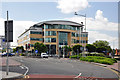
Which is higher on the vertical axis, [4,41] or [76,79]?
[4,41]

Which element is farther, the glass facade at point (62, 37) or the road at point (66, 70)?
the glass facade at point (62, 37)

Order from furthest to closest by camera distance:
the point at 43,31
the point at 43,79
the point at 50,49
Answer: the point at 43,31 → the point at 50,49 → the point at 43,79

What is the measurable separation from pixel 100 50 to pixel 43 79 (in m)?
95.4

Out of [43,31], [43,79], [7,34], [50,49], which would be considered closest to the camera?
[43,79]

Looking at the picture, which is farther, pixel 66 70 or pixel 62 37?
pixel 62 37

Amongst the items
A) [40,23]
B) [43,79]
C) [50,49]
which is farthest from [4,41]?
[40,23]

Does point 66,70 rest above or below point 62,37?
below

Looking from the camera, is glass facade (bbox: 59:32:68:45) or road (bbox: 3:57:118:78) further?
glass facade (bbox: 59:32:68:45)

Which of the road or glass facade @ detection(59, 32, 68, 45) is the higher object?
glass facade @ detection(59, 32, 68, 45)

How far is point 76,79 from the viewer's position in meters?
13.6

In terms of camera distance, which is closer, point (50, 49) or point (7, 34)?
point (7, 34)

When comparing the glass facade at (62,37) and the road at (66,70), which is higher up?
the glass facade at (62,37)

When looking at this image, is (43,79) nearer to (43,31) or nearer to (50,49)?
(50,49)

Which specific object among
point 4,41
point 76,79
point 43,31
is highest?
point 43,31
